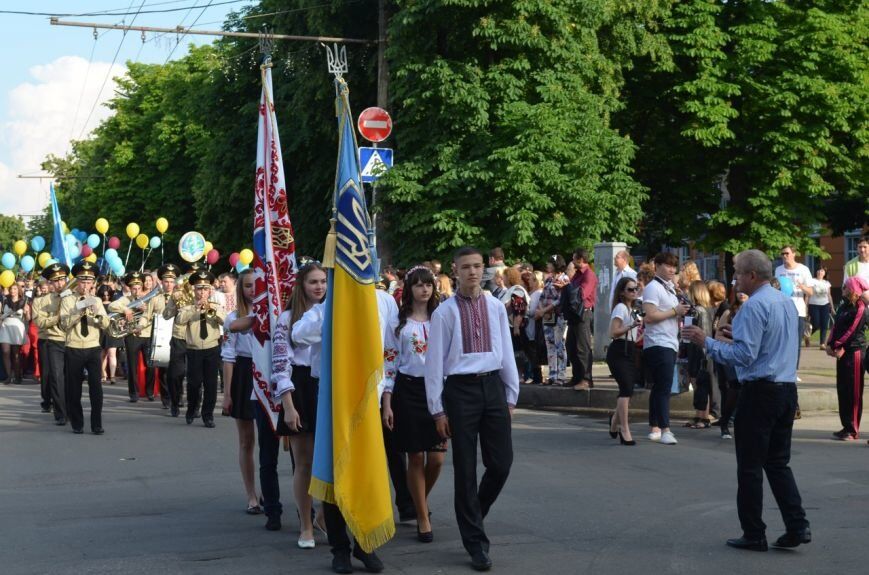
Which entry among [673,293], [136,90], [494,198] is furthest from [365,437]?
[136,90]

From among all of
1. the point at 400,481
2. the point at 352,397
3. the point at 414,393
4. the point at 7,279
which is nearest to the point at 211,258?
the point at 7,279

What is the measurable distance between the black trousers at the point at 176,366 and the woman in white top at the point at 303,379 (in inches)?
380

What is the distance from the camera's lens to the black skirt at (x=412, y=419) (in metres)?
8.09

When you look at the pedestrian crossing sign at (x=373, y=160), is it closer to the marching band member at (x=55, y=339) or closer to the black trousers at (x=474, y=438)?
the marching band member at (x=55, y=339)

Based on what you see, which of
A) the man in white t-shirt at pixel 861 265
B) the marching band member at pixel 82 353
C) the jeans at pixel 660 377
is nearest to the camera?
the jeans at pixel 660 377

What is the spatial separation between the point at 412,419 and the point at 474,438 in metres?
0.80

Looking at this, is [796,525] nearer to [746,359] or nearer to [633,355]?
[746,359]

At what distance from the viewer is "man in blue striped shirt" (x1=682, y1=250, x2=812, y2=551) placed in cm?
770

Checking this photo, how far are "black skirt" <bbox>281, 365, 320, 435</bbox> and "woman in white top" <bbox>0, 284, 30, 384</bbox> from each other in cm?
1871

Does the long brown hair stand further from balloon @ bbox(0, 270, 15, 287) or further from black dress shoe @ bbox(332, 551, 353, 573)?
balloon @ bbox(0, 270, 15, 287)

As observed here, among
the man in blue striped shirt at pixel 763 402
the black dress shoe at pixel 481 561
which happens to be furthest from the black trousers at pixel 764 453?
the black dress shoe at pixel 481 561

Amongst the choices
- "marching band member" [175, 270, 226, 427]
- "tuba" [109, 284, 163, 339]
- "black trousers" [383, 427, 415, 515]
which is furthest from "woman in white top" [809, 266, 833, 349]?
"black trousers" [383, 427, 415, 515]

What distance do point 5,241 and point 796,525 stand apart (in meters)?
133

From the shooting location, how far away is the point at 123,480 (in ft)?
37.4
